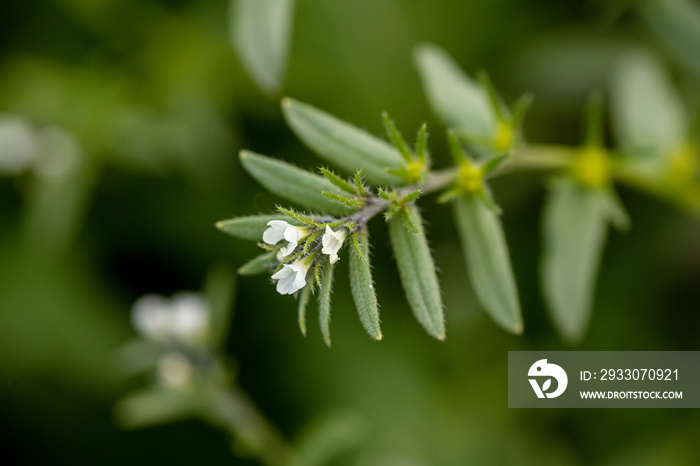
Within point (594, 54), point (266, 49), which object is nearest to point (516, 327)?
point (266, 49)

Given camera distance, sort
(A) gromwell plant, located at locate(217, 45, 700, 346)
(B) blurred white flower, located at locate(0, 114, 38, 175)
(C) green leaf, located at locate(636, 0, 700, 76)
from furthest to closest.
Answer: (B) blurred white flower, located at locate(0, 114, 38, 175) < (C) green leaf, located at locate(636, 0, 700, 76) < (A) gromwell plant, located at locate(217, 45, 700, 346)

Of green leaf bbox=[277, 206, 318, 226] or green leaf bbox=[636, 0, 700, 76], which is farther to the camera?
green leaf bbox=[636, 0, 700, 76]

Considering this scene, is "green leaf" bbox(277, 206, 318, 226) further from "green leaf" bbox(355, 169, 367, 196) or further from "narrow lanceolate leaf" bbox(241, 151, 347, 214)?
"narrow lanceolate leaf" bbox(241, 151, 347, 214)

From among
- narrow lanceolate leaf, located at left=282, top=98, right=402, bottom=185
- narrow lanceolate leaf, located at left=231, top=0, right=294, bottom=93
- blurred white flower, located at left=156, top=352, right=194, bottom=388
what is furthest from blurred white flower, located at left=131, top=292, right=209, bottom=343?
narrow lanceolate leaf, located at left=282, top=98, right=402, bottom=185

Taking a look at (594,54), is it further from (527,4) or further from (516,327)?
(516,327)

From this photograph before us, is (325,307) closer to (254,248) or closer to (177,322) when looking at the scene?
(177,322)

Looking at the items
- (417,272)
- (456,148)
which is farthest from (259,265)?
(456,148)

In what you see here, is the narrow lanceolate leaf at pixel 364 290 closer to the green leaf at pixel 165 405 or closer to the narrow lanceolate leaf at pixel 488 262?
the narrow lanceolate leaf at pixel 488 262
